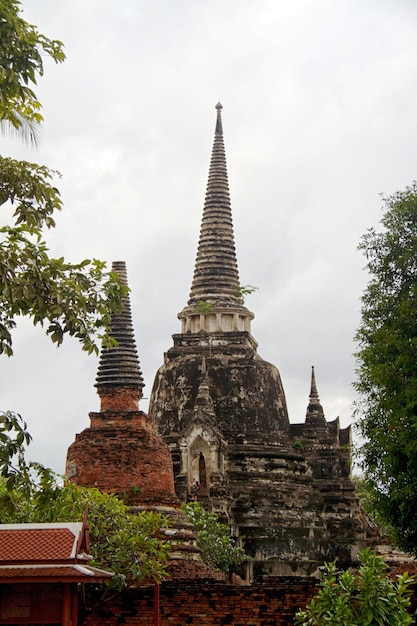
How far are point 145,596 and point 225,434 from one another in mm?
16256

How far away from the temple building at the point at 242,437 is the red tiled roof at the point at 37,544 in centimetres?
1663

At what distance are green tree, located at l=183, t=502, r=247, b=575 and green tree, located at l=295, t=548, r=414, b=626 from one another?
13.6 meters

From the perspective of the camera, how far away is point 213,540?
27516 millimetres

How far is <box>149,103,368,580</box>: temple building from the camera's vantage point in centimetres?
3102

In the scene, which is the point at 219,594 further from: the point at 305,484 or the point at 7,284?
the point at 305,484

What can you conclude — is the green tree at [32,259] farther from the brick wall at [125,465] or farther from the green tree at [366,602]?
the brick wall at [125,465]

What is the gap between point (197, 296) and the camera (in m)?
36.8

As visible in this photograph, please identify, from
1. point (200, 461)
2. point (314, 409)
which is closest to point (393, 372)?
point (200, 461)

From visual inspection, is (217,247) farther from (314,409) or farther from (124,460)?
(124,460)

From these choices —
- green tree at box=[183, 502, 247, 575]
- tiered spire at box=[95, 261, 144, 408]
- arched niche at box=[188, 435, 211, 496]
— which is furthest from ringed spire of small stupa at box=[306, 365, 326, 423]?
tiered spire at box=[95, 261, 144, 408]

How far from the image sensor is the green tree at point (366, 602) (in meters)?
12.9

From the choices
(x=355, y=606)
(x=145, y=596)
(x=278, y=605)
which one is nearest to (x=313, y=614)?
(x=355, y=606)

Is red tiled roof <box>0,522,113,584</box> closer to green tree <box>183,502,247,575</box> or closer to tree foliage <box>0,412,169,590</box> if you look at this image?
tree foliage <box>0,412,169,590</box>

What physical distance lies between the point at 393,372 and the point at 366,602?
6992 mm
